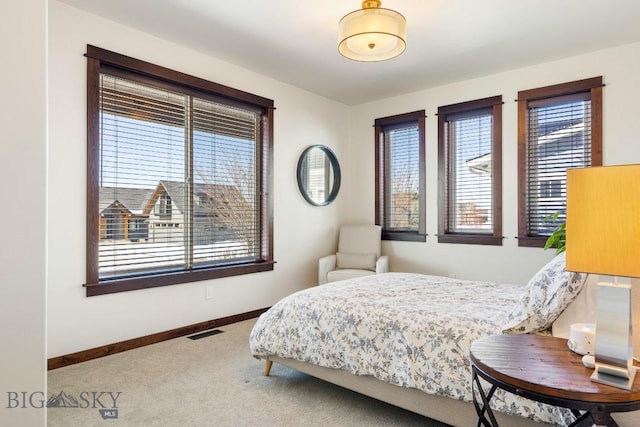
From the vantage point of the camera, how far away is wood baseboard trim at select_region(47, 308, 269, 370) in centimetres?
275

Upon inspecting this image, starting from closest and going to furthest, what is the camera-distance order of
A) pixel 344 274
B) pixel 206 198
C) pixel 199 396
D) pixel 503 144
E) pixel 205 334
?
pixel 199 396, pixel 205 334, pixel 206 198, pixel 503 144, pixel 344 274

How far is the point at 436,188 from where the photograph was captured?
455 cm

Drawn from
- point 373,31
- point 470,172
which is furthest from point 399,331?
point 470,172

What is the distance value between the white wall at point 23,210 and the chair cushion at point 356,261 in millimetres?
3515

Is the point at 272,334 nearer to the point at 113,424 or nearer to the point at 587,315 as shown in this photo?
the point at 113,424

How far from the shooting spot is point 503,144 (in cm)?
409

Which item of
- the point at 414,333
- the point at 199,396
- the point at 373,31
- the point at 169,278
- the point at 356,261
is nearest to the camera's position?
the point at 414,333

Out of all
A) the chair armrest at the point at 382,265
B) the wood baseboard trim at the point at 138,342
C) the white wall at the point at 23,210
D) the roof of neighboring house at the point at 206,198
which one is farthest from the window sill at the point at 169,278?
the white wall at the point at 23,210

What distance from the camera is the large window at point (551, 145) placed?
3631 mm

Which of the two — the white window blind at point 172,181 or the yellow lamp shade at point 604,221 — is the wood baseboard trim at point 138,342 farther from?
the yellow lamp shade at point 604,221

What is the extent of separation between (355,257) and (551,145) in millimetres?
2389

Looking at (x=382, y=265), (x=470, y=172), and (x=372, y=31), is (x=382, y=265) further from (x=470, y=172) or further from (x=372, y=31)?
(x=372, y=31)

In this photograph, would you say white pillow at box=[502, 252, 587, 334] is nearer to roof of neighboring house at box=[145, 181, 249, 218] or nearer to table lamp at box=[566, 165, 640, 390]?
table lamp at box=[566, 165, 640, 390]

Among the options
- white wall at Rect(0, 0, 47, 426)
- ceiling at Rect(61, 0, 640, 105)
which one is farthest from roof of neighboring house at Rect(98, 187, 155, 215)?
white wall at Rect(0, 0, 47, 426)
